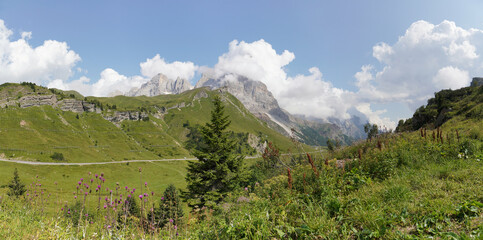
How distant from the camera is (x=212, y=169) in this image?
2372cm

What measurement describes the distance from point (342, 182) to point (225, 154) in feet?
59.2

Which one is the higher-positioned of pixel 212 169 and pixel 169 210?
pixel 169 210

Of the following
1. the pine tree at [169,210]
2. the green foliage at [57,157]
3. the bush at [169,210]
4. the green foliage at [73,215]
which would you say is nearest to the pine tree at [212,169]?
the pine tree at [169,210]

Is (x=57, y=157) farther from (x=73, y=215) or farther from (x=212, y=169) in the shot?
(x=73, y=215)

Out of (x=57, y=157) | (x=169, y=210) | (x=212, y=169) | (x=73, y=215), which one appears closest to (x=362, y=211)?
(x=169, y=210)

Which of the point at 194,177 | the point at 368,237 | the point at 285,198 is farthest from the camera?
the point at 194,177

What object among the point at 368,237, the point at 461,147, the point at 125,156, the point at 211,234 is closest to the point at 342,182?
the point at 368,237

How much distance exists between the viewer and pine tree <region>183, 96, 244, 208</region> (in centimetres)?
2288

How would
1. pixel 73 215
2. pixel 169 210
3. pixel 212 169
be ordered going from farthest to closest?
pixel 212 169, pixel 73 215, pixel 169 210

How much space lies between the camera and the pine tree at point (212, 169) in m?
22.9

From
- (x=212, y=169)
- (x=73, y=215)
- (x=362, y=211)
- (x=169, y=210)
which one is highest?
(x=362, y=211)

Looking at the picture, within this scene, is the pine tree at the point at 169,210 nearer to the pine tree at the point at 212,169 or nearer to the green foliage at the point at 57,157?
the pine tree at the point at 212,169

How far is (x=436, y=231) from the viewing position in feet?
12.3

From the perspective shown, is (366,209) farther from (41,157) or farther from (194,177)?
(41,157)
